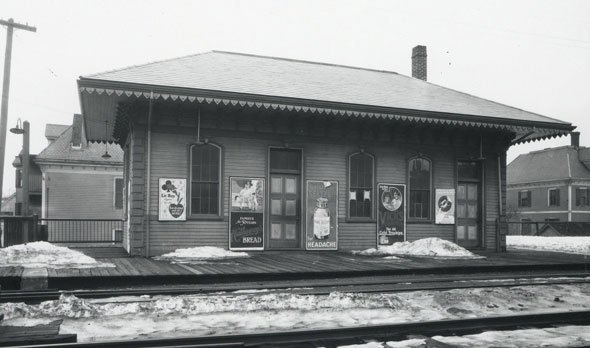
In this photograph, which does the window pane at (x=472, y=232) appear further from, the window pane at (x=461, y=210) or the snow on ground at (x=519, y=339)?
the snow on ground at (x=519, y=339)

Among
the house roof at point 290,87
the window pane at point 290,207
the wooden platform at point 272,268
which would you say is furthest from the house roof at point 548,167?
the window pane at point 290,207

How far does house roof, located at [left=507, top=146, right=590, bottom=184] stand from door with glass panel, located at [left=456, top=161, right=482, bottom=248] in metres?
35.2

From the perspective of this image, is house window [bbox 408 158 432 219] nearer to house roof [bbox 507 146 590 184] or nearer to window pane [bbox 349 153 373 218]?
window pane [bbox 349 153 373 218]

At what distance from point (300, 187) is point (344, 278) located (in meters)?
4.32

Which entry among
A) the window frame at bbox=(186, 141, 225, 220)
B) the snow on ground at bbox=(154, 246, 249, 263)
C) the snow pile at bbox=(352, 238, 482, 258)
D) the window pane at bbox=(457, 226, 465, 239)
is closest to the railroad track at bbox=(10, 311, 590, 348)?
the snow on ground at bbox=(154, 246, 249, 263)

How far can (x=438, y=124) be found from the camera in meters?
14.8

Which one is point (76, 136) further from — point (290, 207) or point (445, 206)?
point (445, 206)

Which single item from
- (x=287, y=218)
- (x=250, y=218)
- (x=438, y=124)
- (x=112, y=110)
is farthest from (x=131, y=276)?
(x=438, y=124)

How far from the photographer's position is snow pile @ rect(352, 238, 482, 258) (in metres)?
13.8

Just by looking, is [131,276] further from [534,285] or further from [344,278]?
[534,285]

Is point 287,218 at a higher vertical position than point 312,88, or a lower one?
lower

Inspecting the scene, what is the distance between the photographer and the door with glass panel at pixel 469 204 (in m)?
16.1

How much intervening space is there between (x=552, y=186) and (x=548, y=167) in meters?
2.55

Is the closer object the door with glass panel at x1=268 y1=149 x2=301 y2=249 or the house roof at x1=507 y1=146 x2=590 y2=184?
the door with glass panel at x1=268 y1=149 x2=301 y2=249
